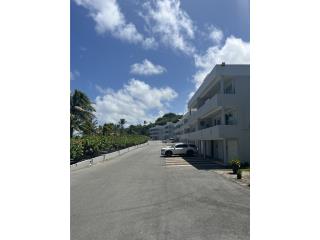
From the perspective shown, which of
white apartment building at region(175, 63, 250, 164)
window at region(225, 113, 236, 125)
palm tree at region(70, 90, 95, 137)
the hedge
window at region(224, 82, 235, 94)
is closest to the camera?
white apartment building at region(175, 63, 250, 164)

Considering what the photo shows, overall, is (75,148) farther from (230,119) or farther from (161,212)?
(161,212)

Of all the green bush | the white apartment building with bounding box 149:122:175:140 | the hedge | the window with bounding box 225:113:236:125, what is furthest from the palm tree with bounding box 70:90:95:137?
the white apartment building with bounding box 149:122:175:140

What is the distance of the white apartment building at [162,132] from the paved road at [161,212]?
13047 centimetres

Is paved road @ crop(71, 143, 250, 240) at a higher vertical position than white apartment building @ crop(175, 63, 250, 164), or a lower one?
lower

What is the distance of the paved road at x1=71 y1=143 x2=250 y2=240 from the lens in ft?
22.7

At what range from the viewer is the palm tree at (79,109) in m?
38.4

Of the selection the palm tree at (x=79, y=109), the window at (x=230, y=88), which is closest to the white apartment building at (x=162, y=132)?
the palm tree at (x=79, y=109)

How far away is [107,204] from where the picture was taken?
10172mm

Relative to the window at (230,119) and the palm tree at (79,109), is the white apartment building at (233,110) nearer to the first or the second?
the window at (230,119)

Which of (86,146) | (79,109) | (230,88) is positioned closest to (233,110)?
(230,88)

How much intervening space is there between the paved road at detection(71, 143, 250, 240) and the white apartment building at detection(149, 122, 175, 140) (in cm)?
13047

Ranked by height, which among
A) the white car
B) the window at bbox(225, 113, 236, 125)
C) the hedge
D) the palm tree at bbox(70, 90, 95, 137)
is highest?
the palm tree at bbox(70, 90, 95, 137)

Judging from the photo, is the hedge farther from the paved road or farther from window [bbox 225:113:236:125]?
window [bbox 225:113:236:125]
